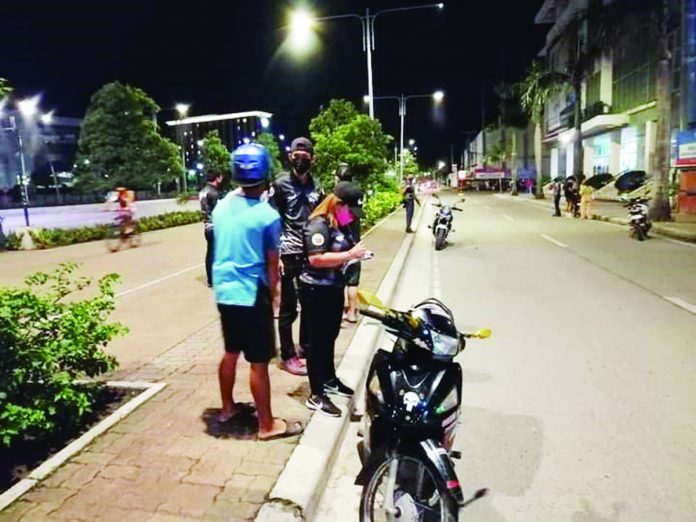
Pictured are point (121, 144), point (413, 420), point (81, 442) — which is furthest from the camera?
point (121, 144)

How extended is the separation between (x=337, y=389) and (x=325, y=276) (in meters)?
0.98

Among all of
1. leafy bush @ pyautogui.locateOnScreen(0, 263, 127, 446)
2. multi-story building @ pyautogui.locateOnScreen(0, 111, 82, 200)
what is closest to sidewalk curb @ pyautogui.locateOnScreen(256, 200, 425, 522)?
leafy bush @ pyautogui.locateOnScreen(0, 263, 127, 446)

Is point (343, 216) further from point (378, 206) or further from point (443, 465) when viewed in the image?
point (378, 206)

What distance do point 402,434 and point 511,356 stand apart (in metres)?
3.52

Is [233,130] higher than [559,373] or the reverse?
higher

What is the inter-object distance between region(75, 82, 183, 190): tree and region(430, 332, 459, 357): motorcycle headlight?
38165mm

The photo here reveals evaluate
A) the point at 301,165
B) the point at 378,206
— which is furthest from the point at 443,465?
the point at 378,206

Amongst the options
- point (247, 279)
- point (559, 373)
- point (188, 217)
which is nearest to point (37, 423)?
point (247, 279)

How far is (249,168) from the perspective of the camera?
3621 millimetres

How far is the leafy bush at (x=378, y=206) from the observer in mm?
21625

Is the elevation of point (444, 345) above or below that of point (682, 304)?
above

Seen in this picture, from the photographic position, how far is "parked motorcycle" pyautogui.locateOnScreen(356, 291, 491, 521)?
2695mm

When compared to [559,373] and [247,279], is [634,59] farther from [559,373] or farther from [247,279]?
[247,279]

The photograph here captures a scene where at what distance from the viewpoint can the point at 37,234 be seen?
17891 mm
